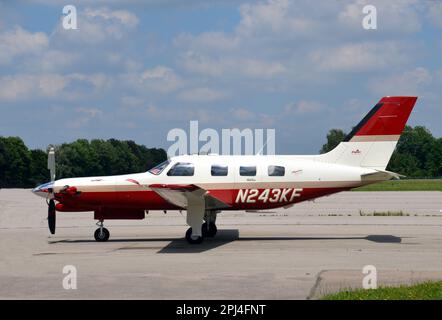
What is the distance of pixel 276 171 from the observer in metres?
20.4

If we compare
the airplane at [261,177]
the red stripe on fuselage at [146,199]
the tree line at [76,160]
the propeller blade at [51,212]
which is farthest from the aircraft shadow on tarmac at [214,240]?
the tree line at [76,160]

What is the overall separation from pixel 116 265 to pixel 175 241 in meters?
4.99

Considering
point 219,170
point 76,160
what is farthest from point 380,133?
point 76,160

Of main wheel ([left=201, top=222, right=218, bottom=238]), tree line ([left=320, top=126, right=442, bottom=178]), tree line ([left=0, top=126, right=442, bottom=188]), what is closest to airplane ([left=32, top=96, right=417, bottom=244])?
main wheel ([left=201, top=222, right=218, bottom=238])

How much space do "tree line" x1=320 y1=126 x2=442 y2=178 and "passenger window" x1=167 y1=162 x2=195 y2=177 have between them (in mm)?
107436

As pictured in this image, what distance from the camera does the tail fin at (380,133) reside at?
20359mm

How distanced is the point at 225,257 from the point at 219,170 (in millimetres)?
4048

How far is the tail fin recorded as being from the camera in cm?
2036

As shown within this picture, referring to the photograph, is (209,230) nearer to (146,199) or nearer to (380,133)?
(146,199)

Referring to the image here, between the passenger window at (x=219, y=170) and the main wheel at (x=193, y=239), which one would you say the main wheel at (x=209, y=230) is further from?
the passenger window at (x=219, y=170)
